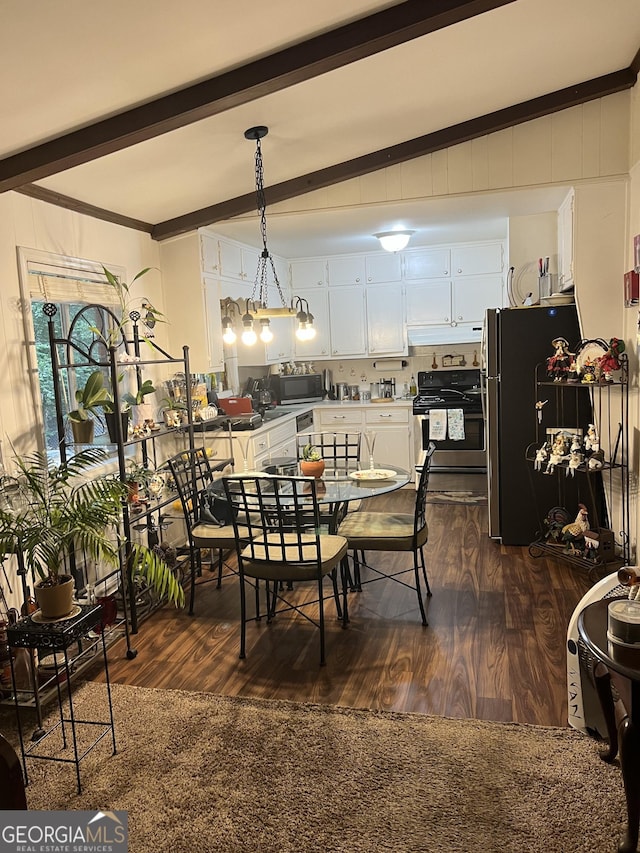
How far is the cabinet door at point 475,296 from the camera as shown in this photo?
6.73m

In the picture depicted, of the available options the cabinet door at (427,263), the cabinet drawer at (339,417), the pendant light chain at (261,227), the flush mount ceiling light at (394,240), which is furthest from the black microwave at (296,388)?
the flush mount ceiling light at (394,240)

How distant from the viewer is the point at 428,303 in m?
6.91

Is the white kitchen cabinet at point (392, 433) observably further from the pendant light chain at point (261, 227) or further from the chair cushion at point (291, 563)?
the chair cushion at point (291, 563)

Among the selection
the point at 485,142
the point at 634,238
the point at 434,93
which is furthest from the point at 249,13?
the point at 634,238

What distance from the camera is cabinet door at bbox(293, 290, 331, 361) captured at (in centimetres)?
722

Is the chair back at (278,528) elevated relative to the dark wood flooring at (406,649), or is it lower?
elevated

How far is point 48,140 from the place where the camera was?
301 cm

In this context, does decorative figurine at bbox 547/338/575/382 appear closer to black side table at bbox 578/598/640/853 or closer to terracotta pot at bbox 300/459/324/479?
terracotta pot at bbox 300/459/324/479

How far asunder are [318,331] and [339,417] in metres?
1.04

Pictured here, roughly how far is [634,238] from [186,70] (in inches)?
113

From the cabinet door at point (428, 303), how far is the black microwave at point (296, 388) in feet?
4.29

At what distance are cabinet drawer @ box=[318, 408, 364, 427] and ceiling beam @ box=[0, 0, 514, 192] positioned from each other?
169 inches

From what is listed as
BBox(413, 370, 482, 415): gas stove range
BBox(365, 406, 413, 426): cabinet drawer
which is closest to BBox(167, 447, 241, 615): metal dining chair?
BBox(365, 406, 413, 426): cabinet drawer

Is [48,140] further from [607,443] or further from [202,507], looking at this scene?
[607,443]
